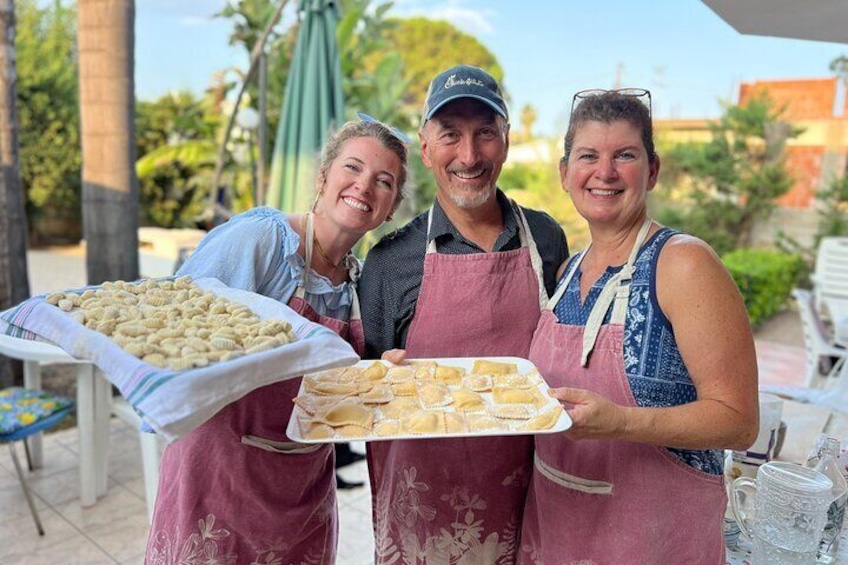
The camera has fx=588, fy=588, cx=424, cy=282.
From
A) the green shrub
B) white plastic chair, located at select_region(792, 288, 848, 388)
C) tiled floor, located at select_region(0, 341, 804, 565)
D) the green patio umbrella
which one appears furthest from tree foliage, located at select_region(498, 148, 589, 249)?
tiled floor, located at select_region(0, 341, 804, 565)

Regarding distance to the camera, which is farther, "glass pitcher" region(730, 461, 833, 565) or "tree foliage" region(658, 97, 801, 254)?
"tree foliage" region(658, 97, 801, 254)

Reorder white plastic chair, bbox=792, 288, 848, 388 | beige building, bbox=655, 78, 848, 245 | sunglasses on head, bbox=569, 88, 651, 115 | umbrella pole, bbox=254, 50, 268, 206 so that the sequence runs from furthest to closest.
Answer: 1. beige building, bbox=655, 78, 848, 245
2. umbrella pole, bbox=254, 50, 268, 206
3. white plastic chair, bbox=792, 288, 848, 388
4. sunglasses on head, bbox=569, 88, 651, 115

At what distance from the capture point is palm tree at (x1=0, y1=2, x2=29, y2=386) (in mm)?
3623

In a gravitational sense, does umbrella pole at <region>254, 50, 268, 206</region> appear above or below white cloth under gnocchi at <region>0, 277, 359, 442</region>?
above

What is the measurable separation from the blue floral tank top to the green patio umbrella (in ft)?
10.5

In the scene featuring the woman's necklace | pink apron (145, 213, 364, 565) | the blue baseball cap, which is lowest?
pink apron (145, 213, 364, 565)

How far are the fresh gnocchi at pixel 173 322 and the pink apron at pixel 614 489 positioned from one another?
0.67 meters

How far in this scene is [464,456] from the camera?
162 centimetres

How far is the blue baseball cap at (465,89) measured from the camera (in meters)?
1.63

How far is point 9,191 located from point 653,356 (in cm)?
402

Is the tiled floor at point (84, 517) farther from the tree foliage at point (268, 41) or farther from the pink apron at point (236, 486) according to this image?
the tree foliage at point (268, 41)

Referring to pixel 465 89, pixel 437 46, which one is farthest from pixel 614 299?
pixel 437 46

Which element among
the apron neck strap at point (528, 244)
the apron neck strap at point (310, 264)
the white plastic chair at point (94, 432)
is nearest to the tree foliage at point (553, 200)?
the white plastic chair at point (94, 432)

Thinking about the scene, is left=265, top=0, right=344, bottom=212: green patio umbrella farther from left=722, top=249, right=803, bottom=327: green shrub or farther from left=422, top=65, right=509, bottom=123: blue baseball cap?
left=722, top=249, right=803, bottom=327: green shrub
